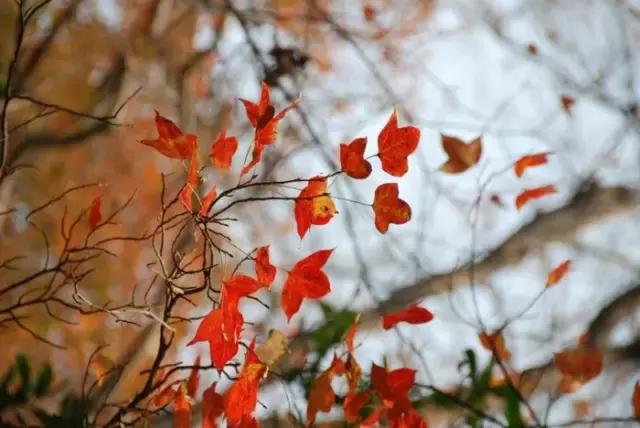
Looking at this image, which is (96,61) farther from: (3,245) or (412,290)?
(412,290)

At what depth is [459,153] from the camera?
1.71 m

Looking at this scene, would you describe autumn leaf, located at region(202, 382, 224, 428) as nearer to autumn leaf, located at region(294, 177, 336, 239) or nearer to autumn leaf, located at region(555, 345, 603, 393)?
autumn leaf, located at region(294, 177, 336, 239)

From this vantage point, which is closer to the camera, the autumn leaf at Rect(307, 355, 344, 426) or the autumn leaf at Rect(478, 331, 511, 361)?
the autumn leaf at Rect(307, 355, 344, 426)

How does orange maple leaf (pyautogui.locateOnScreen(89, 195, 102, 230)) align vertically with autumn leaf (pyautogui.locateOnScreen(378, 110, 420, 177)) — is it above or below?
below

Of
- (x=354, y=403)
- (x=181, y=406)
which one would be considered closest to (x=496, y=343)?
(x=354, y=403)

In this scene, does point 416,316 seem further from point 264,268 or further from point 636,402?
point 636,402

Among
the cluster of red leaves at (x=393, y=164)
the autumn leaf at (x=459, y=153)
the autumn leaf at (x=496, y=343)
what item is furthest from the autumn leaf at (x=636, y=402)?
the cluster of red leaves at (x=393, y=164)

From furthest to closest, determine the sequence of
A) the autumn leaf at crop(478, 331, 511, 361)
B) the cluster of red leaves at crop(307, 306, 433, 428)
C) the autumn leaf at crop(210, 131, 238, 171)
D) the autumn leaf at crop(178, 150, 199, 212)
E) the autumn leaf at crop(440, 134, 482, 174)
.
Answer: the autumn leaf at crop(440, 134, 482, 174) < the autumn leaf at crop(478, 331, 511, 361) < the cluster of red leaves at crop(307, 306, 433, 428) < the autumn leaf at crop(210, 131, 238, 171) < the autumn leaf at crop(178, 150, 199, 212)

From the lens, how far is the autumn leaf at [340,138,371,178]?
1026 millimetres

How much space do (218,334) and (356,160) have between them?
332 millimetres

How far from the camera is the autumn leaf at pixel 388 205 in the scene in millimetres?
1060

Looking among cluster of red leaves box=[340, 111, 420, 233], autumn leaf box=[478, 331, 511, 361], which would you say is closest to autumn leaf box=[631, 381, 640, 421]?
autumn leaf box=[478, 331, 511, 361]

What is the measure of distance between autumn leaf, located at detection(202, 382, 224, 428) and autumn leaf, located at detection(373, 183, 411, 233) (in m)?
0.49

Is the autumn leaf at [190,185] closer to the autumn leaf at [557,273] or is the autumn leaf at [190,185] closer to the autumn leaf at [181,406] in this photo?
the autumn leaf at [181,406]
